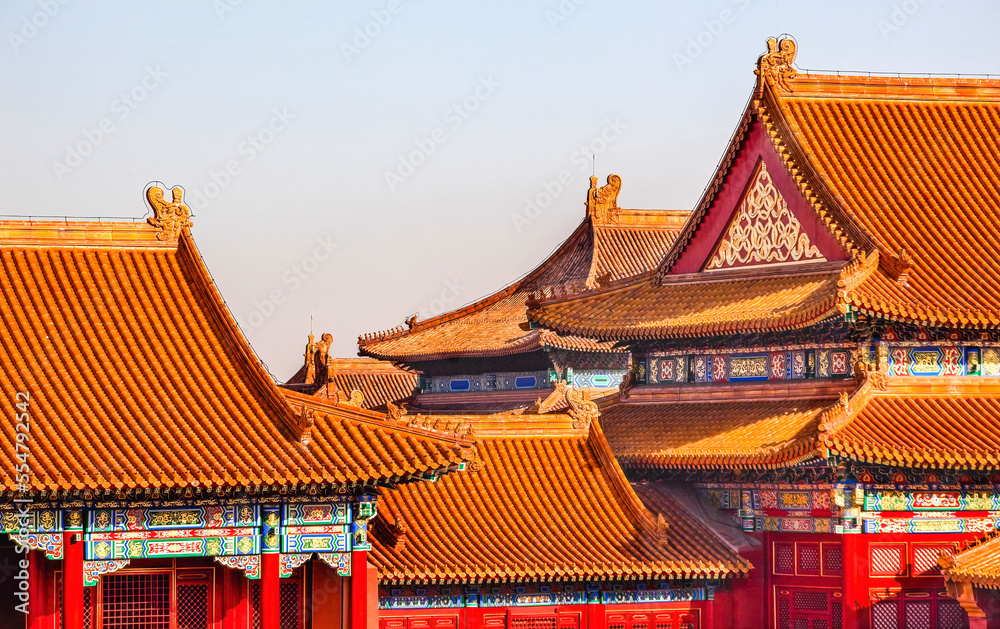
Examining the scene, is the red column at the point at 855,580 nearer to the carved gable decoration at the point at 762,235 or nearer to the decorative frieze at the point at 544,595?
the decorative frieze at the point at 544,595

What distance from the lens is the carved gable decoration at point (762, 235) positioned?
113ft

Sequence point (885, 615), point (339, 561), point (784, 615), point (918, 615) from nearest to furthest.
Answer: point (339, 561)
point (885, 615)
point (918, 615)
point (784, 615)

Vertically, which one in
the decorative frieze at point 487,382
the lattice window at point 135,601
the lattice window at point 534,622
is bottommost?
the lattice window at point 534,622

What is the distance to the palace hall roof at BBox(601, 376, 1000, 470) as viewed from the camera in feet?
99.7

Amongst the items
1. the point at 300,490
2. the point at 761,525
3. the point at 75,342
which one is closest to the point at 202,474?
the point at 300,490

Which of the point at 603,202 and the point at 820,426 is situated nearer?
the point at 820,426

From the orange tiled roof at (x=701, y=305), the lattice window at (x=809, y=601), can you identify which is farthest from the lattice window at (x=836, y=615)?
the orange tiled roof at (x=701, y=305)

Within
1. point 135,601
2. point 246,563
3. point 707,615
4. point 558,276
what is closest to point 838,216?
point 707,615

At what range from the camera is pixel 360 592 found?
93.9ft

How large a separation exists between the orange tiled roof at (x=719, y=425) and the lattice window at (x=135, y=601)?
9.28 meters

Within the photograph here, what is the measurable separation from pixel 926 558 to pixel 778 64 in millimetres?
9801

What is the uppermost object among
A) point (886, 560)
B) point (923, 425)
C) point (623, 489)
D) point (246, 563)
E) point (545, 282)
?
point (545, 282)

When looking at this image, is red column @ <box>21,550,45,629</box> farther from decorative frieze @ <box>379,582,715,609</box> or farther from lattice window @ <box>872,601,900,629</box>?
lattice window @ <box>872,601,900,629</box>

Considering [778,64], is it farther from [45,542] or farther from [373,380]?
[373,380]
